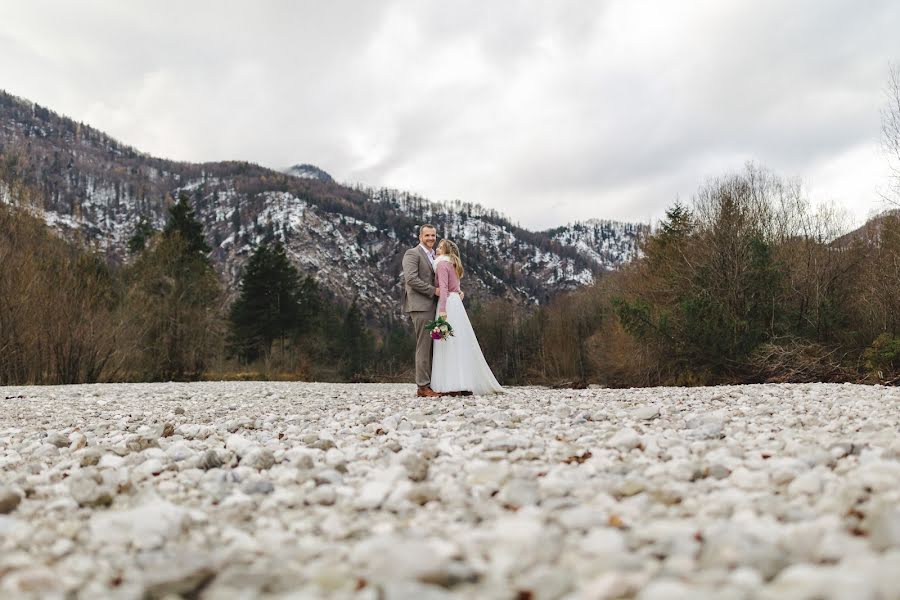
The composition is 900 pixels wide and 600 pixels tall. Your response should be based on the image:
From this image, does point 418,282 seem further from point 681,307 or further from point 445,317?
point 681,307

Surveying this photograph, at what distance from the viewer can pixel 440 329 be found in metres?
7.69

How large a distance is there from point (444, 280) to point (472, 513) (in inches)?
235

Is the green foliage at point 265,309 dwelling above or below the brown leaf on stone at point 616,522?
above

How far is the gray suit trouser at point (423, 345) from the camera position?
7.89 m

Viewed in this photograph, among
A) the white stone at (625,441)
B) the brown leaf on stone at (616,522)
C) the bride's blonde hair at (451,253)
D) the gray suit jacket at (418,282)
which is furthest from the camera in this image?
the bride's blonde hair at (451,253)

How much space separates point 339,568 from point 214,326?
2512 cm

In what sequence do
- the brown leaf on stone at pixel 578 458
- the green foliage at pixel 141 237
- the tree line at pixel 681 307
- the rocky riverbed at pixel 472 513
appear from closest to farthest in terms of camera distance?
the rocky riverbed at pixel 472 513
the brown leaf on stone at pixel 578 458
the tree line at pixel 681 307
the green foliage at pixel 141 237

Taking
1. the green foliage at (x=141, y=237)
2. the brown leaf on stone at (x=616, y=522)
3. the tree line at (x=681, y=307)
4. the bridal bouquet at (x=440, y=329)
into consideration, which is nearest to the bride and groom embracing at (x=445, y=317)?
the bridal bouquet at (x=440, y=329)

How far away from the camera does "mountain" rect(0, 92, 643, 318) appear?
134m

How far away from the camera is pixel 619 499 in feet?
7.29

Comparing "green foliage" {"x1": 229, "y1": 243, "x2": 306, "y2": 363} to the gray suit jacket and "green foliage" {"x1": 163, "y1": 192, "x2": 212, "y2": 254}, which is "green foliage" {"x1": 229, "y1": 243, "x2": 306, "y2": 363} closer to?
"green foliage" {"x1": 163, "y1": 192, "x2": 212, "y2": 254}

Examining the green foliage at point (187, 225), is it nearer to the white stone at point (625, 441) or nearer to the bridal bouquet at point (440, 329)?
the bridal bouquet at point (440, 329)

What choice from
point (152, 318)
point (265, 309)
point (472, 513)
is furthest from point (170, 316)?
point (472, 513)

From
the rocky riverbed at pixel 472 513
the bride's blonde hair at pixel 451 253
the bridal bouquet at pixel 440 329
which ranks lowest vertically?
the rocky riverbed at pixel 472 513
